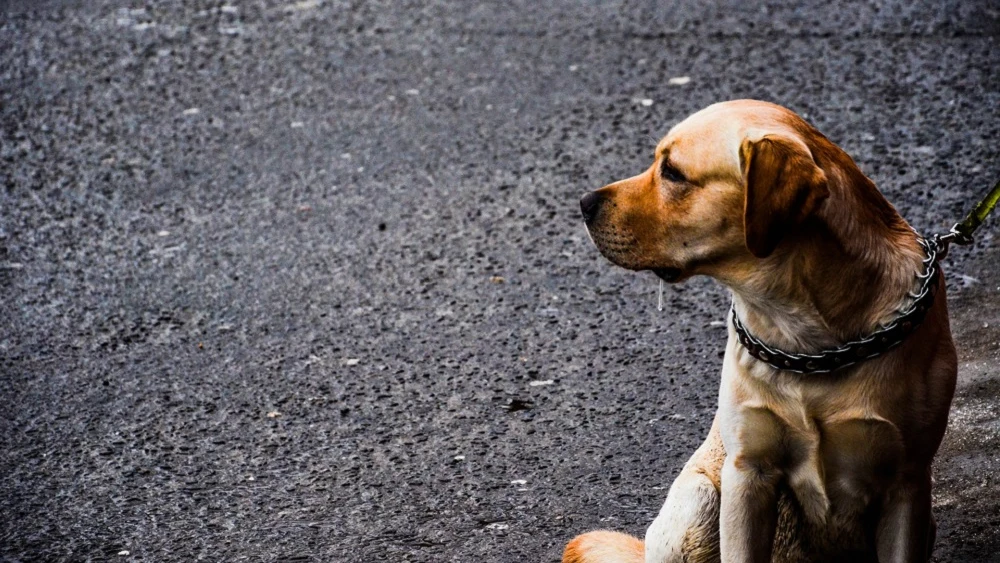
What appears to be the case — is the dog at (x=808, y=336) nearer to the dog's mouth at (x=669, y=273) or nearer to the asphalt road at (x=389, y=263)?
the dog's mouth at (x=669, y=273)

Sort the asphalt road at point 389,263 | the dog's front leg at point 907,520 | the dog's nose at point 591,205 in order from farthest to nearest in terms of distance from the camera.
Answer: the asphalt road at point 389,263 → the dog's nose at point 591,205 → the dog's front leg at point 907,520

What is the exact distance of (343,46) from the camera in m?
7.72

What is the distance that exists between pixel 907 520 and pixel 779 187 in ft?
2.68

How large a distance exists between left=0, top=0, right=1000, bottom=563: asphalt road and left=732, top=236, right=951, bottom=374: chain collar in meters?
1.12

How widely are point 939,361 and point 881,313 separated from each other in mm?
186

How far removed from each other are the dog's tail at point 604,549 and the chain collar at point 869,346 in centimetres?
69

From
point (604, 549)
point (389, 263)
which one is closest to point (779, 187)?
point (604, 549)

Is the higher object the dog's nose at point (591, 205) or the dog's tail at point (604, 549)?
the dog's nose at point (591, 205)

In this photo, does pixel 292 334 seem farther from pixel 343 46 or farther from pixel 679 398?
pixel 343 46

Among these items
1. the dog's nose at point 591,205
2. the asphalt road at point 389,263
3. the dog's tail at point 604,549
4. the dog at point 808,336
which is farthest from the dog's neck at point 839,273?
the asphalt road at point 389,263

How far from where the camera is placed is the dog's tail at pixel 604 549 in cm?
304

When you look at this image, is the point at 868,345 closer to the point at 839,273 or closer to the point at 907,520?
the point at 839,273

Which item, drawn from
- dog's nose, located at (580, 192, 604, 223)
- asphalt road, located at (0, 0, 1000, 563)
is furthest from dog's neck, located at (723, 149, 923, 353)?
asphalt road, located at (0, 0, 1000, 563)

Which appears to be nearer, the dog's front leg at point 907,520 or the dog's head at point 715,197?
the dog's head at point 715,197
